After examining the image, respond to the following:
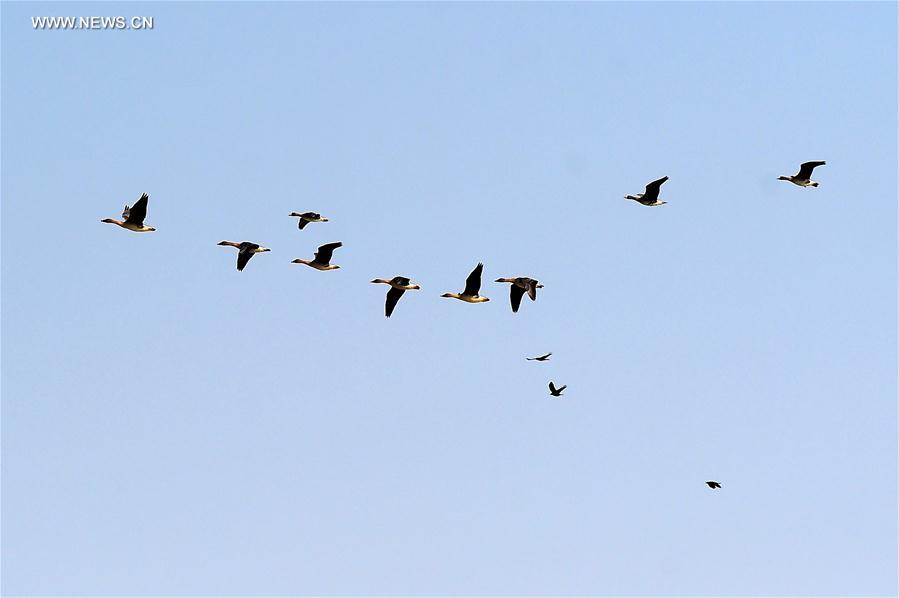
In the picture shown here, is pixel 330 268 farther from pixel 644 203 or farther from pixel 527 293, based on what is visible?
pixel 644 203

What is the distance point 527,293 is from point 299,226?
32.8 ft

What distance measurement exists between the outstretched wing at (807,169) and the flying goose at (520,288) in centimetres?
1059

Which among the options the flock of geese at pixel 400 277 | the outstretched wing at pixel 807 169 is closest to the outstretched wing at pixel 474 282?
the flock of geese at pixel 400 277

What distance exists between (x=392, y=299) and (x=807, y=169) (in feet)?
49.7

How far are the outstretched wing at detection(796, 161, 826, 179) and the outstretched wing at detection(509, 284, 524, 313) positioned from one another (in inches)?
437

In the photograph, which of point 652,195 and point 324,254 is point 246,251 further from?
point 652,195

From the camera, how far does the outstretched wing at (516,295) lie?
58.8 meters

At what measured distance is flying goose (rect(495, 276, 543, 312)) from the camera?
56.5 m

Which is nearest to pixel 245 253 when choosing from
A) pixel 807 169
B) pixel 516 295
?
pixel 516 295

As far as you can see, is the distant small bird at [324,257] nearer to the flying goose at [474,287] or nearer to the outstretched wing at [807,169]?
the flying goose at [474,287]

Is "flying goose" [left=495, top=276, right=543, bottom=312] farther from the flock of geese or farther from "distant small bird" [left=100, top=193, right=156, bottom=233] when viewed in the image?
"distant small bird" [left=100, top=193, right=156, bottom=233]

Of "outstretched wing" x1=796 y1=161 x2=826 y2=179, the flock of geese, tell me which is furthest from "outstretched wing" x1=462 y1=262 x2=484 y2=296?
"outstretched wing" x1=796 y1=161 x2=826 y2=179

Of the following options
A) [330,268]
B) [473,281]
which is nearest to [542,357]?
[473,281]

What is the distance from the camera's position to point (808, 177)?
2463 inches
